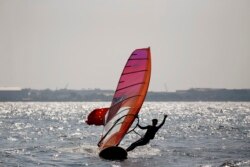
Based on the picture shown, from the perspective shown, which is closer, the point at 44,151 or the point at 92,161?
the point at 92,161

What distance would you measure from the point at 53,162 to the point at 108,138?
7.29ft

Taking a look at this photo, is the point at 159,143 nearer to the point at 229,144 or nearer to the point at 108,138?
the point at 229,144

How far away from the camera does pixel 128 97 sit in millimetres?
20047

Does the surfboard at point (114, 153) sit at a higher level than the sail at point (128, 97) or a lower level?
lower

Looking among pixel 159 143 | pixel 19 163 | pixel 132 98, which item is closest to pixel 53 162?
pixel 19 163

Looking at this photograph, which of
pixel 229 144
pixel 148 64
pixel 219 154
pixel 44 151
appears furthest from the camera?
pixel 229 144

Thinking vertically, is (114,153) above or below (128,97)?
below

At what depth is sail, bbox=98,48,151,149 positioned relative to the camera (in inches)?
755

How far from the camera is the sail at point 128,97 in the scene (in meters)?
19.2

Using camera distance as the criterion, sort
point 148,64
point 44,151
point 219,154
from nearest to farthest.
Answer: point 148,64, point 219,154, point 44,151

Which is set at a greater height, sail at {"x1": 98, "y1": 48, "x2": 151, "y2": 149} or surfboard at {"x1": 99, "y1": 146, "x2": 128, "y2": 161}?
sail at {"x1": 98, "y1": 48, "x2": 151, "y2": 149}

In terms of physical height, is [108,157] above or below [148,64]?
below

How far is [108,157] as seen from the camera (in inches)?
773

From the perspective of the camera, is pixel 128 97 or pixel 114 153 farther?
pixel 128 97
